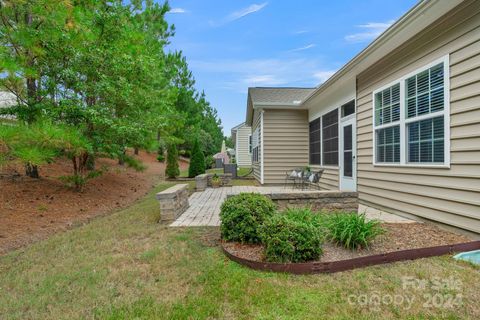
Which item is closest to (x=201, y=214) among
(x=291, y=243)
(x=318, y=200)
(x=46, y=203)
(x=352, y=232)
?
(x=318, y=200)

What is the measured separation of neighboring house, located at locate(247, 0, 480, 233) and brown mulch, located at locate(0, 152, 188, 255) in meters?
6.10

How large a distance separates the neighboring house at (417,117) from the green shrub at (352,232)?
1.40m

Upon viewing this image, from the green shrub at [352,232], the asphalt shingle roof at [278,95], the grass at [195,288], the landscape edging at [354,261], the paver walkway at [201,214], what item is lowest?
the grass at [195,288]

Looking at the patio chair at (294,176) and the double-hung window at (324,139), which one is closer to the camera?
the double-hung window at (324,139)

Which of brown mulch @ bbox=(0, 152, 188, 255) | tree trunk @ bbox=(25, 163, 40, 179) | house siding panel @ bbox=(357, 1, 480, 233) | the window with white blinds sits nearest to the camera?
house siding panel @ bbox=(357, 1, 480, 233)

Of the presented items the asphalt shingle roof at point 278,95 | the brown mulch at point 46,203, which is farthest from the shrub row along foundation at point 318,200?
the asphalt shingle roof at point 278,95

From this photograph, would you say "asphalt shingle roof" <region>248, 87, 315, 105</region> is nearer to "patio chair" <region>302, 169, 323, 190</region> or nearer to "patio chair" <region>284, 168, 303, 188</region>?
"patio chair" <region>284, 168, 303, 188</region>

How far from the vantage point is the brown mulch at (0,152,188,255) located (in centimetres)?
456

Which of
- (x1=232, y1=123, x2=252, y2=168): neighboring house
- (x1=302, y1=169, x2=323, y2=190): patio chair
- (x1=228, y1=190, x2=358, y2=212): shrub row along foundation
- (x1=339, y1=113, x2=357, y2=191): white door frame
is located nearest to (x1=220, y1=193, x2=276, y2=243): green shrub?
(x1=228, y1=190, x2=358, y2=212): shrub row along foundation

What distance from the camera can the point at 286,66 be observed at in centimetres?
1936

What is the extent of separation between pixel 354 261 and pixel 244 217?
4.56ft

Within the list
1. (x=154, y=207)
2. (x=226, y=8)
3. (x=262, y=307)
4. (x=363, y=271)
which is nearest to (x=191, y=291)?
(x=262, y=307)

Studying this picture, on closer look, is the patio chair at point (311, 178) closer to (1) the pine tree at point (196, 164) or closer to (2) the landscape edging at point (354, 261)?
(2) the landscape edging at point (354, 261)

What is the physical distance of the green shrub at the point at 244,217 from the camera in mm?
3477
